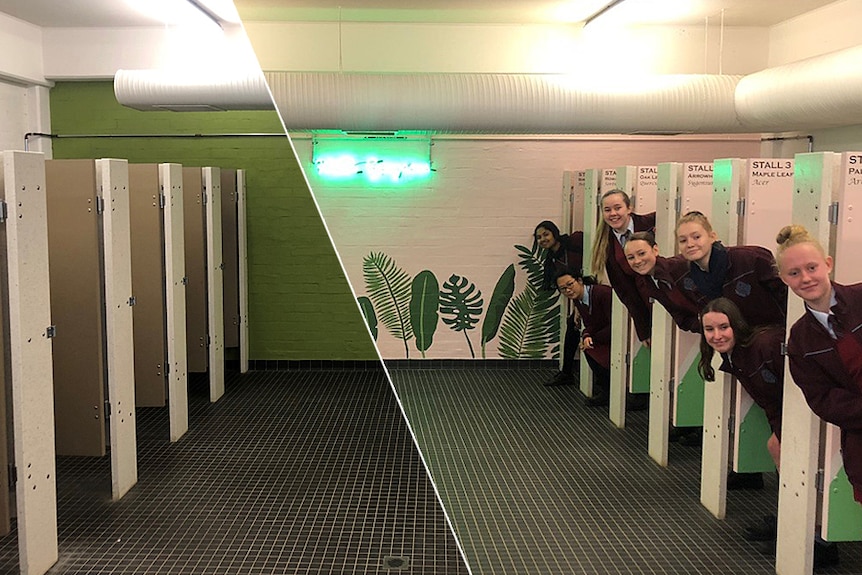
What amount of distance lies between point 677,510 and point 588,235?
0.66 metres

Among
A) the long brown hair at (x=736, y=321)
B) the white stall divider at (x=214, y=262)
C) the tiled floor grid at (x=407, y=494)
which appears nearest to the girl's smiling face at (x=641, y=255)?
the long brown hair at (x=736, y=321)

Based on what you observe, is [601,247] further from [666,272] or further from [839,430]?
[839,430]

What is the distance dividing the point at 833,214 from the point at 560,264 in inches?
26.2

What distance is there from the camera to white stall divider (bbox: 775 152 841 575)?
1585mm

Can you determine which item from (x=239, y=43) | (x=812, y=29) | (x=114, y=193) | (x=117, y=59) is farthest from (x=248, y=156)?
(x=812, y=29)

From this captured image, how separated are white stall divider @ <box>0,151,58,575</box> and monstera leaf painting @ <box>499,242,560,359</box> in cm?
128

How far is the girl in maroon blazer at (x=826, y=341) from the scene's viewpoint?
4.44 feet

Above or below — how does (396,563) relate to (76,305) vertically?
below

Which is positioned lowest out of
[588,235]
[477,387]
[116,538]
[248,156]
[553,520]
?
[116,538]

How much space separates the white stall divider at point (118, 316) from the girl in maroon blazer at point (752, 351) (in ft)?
5.65

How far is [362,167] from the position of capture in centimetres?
96

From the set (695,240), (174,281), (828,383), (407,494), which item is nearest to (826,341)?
(828,383)

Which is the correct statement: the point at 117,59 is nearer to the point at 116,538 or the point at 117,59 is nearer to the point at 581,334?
the point at 581,334

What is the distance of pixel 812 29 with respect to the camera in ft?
3.85
